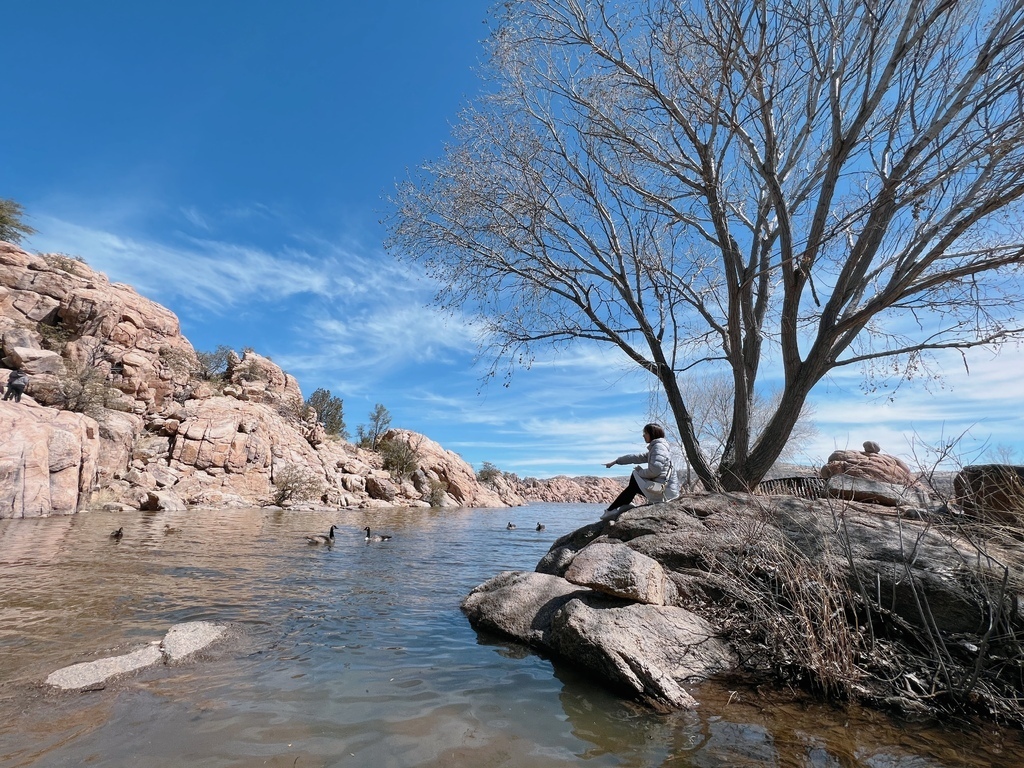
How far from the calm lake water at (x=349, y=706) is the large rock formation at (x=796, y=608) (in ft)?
0.87

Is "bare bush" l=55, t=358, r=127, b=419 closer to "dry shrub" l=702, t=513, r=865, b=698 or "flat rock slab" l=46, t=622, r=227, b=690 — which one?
"flat rock slab" l=46, t=622, r=227, b=690

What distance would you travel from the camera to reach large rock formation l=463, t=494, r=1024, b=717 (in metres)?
3.52

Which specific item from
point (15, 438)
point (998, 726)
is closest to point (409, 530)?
point (15, 438)

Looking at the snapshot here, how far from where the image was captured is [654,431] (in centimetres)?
748

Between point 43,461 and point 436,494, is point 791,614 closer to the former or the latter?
point 43,461

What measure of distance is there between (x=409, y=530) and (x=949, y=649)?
15088 mm

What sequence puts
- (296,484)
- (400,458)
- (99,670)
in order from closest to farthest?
(99,670)
(296,484)
(400,458)

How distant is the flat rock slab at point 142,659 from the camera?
3312 millimetres

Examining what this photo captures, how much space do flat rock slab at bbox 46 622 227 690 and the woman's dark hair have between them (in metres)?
5.64

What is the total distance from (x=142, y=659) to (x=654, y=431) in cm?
620

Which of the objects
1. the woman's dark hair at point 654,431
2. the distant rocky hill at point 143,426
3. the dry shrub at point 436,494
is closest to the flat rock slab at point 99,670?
the woman's dark hair at point 654,431

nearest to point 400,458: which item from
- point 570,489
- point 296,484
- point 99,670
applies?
point 296,484

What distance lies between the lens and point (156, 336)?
32000mm

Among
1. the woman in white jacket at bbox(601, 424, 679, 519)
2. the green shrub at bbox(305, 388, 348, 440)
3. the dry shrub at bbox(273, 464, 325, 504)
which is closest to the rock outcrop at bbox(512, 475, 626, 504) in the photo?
the green shrub at bbox(305, 388, 348, 440)
